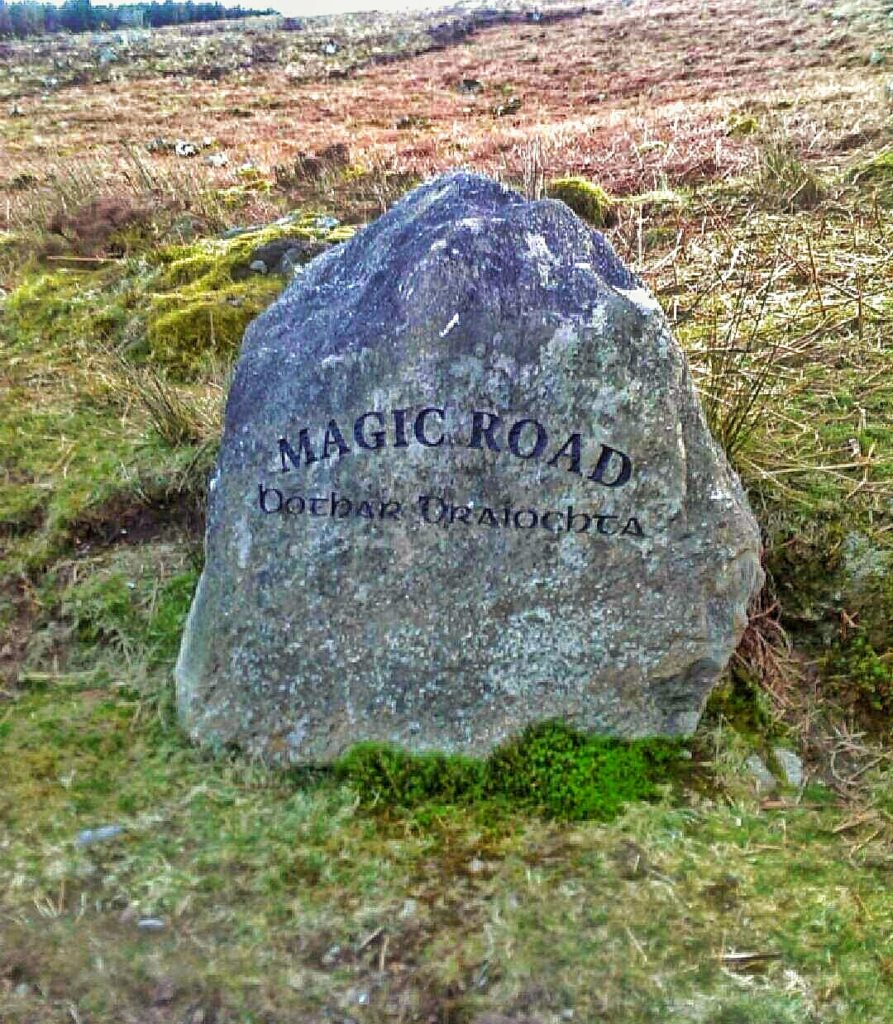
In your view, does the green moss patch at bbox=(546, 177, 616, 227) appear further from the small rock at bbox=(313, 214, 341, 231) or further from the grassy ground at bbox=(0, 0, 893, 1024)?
the small rock at bbox=(313, 214, 341, 231)

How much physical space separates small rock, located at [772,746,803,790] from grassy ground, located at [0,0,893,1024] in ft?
0.11

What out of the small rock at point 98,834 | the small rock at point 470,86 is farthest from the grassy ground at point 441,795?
the small rock at point 470,86

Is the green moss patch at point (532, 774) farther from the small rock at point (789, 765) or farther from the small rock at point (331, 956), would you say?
the small rock at point (331, 956)

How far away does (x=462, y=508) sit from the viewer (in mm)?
3088

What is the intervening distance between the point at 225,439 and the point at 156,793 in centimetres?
123

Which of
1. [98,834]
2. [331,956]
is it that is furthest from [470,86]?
[331,956]

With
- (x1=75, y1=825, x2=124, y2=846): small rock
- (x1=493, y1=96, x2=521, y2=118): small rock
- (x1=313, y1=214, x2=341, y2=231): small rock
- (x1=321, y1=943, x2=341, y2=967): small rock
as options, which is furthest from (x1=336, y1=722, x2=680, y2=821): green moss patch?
(x1=493, y1=96, x2=521, y2=118): small rock

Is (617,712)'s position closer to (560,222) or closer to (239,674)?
(239,674)

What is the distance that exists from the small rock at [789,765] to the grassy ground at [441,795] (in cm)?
3

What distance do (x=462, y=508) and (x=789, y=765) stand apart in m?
1.52

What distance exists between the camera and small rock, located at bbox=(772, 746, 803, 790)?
3342 mm

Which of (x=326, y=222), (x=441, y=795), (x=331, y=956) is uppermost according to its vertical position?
(x=326, y=222)

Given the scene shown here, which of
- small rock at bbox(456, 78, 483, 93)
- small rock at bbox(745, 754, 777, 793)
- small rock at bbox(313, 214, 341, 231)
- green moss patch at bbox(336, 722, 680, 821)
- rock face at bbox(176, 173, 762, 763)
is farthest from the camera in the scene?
small rock at bbox(456, 78, 483, 93)

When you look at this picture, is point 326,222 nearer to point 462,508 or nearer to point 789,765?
point 462,508
